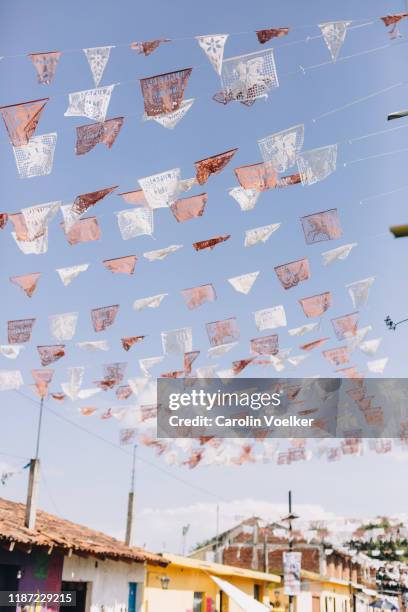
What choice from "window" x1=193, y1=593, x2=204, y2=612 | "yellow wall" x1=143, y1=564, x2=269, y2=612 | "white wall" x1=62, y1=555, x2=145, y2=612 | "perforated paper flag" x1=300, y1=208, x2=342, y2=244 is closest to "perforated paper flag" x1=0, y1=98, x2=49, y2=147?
"perforated paper flag" x1=300, y1=208, x2=342, y2=244

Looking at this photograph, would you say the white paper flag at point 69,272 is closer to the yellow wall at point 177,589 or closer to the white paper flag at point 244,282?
the white paper flag at point 244,282

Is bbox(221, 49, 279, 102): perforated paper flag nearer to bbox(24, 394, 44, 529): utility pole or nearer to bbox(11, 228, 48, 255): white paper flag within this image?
bbox(11, 228, 48, 255): white paper flag

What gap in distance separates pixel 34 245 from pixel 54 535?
824cm

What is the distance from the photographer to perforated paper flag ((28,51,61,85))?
602cm

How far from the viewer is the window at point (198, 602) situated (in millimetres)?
21328

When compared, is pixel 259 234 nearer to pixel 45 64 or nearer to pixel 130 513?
pixel 45 64

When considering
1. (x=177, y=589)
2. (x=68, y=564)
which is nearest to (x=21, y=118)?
(x=68, y=564)

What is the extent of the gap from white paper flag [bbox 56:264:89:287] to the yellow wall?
12209mm

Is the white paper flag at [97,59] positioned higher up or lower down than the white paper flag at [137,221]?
higher up

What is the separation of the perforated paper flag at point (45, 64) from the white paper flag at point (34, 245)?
197cm

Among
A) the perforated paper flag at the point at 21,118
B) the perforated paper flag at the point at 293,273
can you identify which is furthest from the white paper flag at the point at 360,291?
the perforated paper flag at the point at 21,118

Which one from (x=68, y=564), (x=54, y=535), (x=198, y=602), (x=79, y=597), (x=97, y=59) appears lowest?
(x=198, y=602)

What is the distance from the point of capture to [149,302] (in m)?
9.79

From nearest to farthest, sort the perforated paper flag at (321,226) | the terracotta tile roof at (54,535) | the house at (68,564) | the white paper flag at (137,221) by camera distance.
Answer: the white paper flag at (137,221) < the perforated paper flag at (321,226) < the terracotta tile roof at (54,535) < the house at (68,564)
